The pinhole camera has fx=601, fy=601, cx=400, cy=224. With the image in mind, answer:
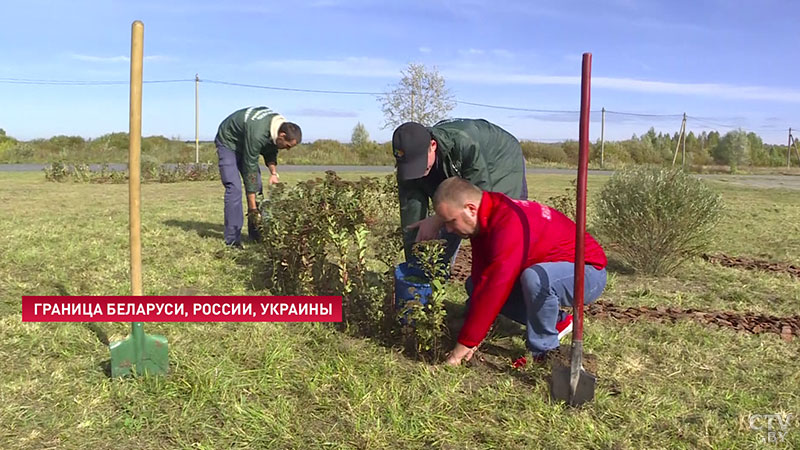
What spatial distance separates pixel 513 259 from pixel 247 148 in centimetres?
379

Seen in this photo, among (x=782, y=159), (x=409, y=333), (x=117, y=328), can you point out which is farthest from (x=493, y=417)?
(x=782, y=159)

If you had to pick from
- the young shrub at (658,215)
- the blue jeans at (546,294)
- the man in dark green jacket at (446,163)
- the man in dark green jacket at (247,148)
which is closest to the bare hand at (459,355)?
the blue jeans at (546,294)

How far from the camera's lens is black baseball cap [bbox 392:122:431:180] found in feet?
10.8

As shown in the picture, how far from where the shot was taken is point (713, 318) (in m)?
4.10

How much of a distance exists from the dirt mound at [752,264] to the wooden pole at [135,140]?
17.8ft

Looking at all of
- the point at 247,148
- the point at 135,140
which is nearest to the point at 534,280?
the point at 135,140

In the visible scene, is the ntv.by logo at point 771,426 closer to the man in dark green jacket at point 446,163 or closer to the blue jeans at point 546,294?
the blue jeans at point 546,294

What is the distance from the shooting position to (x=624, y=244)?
5.41 meters

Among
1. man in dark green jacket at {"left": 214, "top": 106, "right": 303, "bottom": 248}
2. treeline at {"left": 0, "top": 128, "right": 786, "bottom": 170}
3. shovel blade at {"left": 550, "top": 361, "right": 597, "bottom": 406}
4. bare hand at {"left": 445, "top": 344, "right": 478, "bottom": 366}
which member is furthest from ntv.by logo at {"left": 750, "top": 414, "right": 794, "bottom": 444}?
treeline at {"left": 0, "top": 128, "right": 786, "bottom": 170}

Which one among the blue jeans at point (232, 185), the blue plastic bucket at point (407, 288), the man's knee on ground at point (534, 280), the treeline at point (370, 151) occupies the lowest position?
the blue plastic bucket at point (407, 288)

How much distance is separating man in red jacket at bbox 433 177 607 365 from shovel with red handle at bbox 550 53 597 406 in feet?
0.96

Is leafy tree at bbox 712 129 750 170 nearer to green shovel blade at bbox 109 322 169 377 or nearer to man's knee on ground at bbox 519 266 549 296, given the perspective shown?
man's knee on ground at bbox 519 266 549 296

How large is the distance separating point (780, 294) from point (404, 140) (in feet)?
11.9

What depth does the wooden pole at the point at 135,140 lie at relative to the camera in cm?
280
